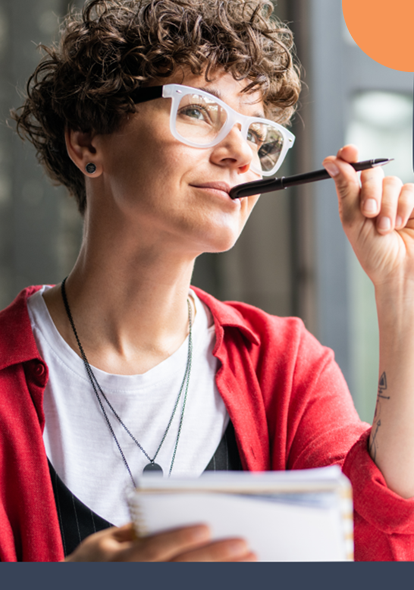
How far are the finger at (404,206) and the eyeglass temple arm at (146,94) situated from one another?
525 millimetres

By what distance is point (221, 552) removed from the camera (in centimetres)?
58

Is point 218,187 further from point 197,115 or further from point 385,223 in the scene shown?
point 385,223

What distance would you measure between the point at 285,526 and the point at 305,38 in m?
2.39

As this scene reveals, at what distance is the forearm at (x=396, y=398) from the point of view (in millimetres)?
931

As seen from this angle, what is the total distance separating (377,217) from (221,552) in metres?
0.64

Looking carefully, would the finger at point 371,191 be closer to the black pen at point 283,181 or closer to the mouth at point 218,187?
the black pen at point 283,181

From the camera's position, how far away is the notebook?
547 mm

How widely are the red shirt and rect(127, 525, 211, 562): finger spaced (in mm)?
473

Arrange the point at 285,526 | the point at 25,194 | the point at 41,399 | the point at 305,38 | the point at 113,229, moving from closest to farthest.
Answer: the point at 285,526 < the point at 41,399 < the point at 113,229 < the point at 305,38 < the point at 25,194

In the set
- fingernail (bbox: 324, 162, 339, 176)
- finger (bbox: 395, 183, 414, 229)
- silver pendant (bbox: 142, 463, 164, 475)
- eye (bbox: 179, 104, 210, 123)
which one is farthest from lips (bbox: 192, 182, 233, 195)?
silver pendant (bbox: 142, 463, 164, 475)

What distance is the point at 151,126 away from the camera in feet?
3.74

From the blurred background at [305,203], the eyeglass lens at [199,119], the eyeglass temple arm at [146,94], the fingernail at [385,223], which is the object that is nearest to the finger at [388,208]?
the fingernail at [385,223]

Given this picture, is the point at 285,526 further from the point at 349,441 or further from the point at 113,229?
the point at 113,229

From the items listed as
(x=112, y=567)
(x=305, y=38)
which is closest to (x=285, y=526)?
(x=112, y=567)
